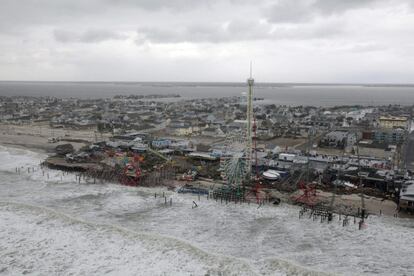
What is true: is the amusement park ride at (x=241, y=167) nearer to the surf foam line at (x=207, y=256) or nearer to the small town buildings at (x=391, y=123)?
the surf foam line at (x=207, y=256)

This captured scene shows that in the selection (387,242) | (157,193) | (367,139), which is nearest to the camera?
(387,242)

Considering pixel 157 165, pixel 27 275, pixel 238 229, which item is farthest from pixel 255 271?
pixel 157 165

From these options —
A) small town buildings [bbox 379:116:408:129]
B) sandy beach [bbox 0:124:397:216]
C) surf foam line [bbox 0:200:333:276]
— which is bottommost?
surf foam line [bbox 0:200:333:276]

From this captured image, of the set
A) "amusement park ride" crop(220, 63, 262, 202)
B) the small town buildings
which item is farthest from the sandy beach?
the small town buildings

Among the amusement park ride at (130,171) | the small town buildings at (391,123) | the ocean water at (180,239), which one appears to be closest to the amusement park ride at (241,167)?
the ocean water at (180,239)

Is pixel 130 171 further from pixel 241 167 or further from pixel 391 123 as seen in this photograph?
pixel 391 123

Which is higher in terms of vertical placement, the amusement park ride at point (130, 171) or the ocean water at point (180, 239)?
the amusement park ride at point (130, 171)

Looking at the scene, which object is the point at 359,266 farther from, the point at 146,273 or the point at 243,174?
the point at 243,174

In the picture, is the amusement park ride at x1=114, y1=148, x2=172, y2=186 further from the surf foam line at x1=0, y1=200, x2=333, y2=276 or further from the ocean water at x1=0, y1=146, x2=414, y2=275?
the surf foam line at x1=0, y1=200, x2=333, y2=276
